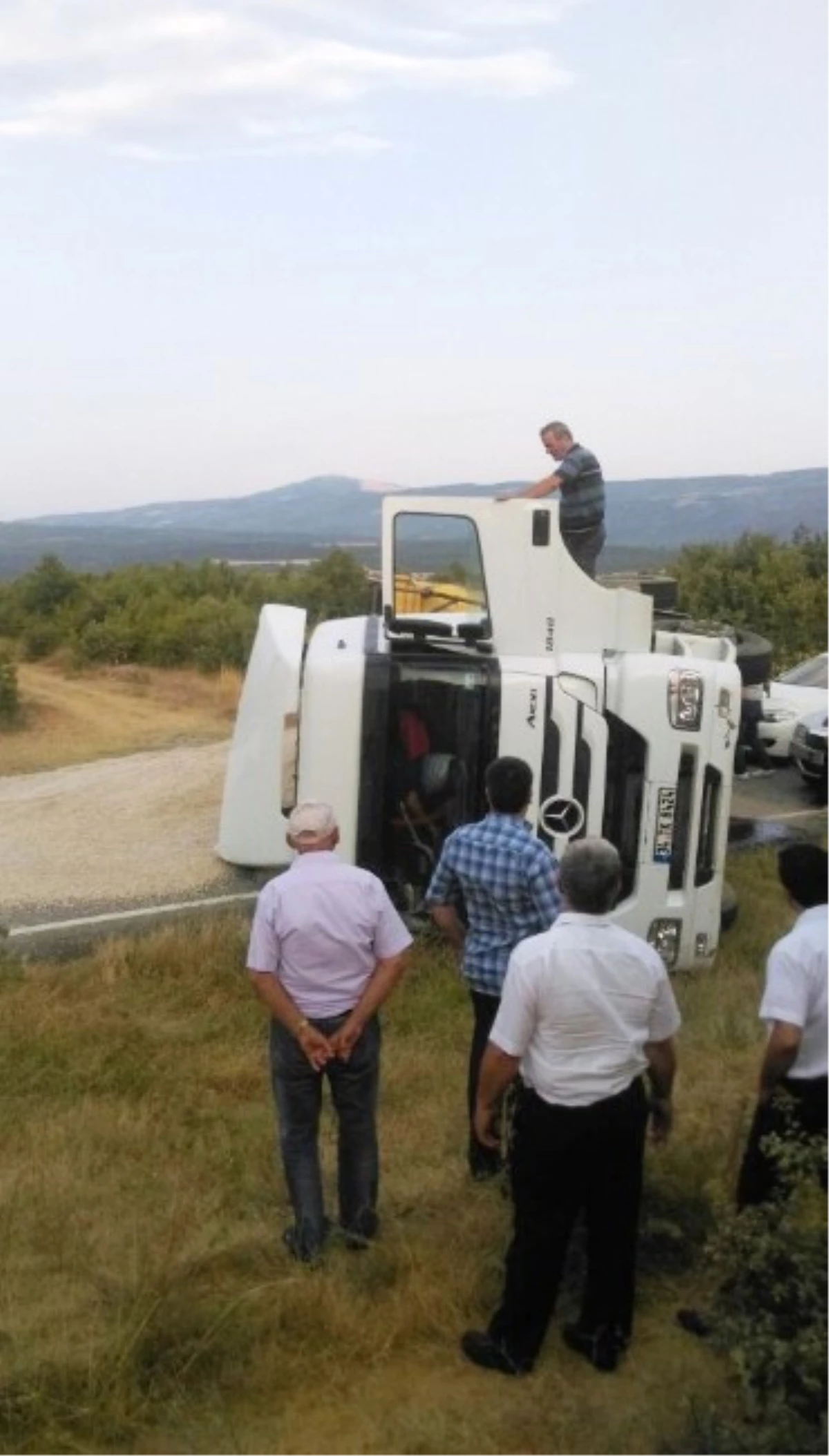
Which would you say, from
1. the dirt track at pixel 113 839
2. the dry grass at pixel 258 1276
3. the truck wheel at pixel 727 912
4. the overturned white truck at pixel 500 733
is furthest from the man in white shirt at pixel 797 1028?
the dirt track at pixel 113 839

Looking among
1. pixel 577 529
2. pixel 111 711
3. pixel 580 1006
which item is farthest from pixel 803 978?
pixel 111 711

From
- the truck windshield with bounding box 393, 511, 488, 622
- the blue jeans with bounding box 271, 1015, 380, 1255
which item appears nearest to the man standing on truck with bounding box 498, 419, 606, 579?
the truck windshield with bounding box 393, 511, 488, 622

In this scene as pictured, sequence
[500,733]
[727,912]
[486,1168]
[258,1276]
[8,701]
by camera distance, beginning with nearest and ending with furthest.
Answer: [258,1276], [486,1168], [500,733], [727,912], [8,701]

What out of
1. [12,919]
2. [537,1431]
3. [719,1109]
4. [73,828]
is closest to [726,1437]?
[537,1431]

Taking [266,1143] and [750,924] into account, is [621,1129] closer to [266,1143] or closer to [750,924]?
[266,1143]

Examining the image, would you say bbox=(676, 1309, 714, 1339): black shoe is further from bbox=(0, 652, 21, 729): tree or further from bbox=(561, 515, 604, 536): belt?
bbox=(0, 652, 21, 729): tree

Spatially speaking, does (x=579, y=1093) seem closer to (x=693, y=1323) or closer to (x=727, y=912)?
(x=693, y=1323)

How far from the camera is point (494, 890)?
5164 millimetres

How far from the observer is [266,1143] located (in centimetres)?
592

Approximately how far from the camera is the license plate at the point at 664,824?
317 inches

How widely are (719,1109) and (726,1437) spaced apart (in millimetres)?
2544

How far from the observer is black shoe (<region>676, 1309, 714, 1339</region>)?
4242 mm

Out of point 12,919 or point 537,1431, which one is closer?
point 537,1431

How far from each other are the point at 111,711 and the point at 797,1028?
22.7 m
